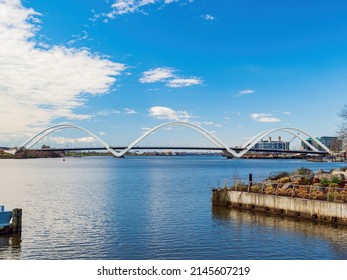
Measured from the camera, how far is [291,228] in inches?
897

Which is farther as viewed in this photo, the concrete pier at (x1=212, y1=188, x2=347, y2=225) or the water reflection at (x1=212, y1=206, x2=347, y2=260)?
the concrete pier at (x1=212, y1=188, x2=347, y2=225)

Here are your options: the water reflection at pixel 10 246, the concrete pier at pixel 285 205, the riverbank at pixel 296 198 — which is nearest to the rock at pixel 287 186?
the riverbank at pixel 296 198

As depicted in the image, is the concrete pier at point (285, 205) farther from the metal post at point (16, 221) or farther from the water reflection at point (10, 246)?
the water reflection at point (10, 246)

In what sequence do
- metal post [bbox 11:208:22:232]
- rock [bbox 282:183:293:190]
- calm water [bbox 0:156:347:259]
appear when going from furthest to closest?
rock [bbox 282:183:293:190]
metal post [bbox 11:208:22:232]
calm water [bbox 0:156:347:259]

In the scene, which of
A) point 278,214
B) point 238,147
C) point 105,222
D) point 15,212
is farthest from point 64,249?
point 238,147

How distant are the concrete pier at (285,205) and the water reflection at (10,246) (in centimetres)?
1631

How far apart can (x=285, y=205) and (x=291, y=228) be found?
4023 mm

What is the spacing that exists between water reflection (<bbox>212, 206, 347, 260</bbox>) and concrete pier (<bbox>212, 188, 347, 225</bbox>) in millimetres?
507

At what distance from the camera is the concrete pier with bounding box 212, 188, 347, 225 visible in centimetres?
2336

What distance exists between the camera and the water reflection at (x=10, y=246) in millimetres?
17359

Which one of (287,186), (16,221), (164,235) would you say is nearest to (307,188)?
(287,186)

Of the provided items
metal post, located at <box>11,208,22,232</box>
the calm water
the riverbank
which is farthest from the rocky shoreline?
metal post, located at <box>11,208,22,232</box>

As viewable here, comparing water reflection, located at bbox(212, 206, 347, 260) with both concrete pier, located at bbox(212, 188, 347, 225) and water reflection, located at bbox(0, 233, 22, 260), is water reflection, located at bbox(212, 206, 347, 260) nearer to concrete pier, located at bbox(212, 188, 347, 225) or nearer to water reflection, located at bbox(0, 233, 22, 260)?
concrete pier, located at bbox(212, 188, 347, 225)

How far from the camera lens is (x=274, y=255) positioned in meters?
17.1
